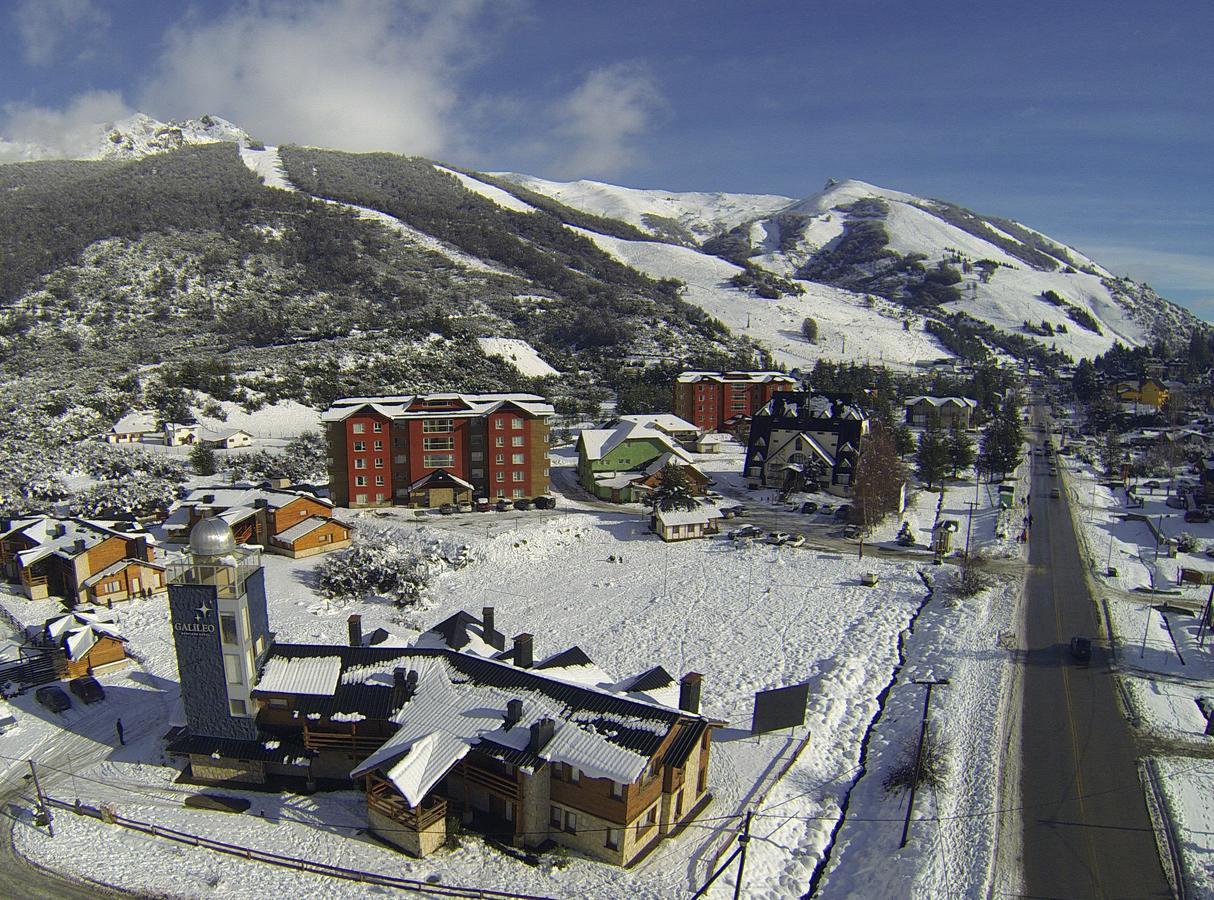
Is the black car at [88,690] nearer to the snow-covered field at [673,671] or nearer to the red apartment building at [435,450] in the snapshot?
the snow-covered field at [673,671]

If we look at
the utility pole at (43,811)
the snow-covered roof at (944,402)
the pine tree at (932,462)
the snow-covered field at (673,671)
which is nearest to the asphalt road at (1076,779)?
the snow-covered field at (673,671)

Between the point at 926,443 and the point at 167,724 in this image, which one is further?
the point at 926,443

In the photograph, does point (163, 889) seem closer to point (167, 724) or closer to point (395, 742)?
point (395, 742)

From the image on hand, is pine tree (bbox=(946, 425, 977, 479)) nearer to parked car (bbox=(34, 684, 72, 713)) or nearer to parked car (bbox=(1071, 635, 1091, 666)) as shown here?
parked car (bbox=(1071, 635, 1091, 666))

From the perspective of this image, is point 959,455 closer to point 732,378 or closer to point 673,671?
point 732,378

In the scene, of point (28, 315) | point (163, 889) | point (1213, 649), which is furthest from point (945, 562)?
point (28, 315)

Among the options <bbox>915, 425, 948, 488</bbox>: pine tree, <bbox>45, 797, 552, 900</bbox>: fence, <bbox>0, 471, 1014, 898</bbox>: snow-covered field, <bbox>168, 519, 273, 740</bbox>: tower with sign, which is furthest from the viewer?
<bbox>915, 425, 948, 488</bbox>: pine tree

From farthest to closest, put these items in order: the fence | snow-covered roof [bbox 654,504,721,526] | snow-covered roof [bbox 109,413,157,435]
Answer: snow-covered roof [bbox 109,413,157,435], snow-covered roof [bbox 654,504,721,526], the fence

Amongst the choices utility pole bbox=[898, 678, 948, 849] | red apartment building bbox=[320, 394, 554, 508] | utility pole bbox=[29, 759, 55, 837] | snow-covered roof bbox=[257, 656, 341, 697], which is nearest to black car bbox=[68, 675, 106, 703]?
utility pole bbox=[29, 759, 55, 837]
